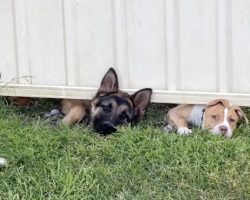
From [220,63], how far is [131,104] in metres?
0.75

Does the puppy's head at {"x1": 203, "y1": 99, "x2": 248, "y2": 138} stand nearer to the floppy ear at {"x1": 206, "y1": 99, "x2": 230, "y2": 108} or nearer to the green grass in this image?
the floppy ear at {"x1": 206, "y1": 99, "x2": 230, "y2": 108}

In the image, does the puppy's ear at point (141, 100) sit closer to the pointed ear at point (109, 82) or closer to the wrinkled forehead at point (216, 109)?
the pointed ear at point (109, 82)

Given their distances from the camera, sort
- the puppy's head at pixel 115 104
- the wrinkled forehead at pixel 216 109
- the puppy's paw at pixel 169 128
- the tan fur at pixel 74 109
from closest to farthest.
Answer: the wrinkled forehead at pixel 216 109 < the puppy's paw at pixel 169 128 < the puppy's head at pixel 115 104 < the tan fur at pixel 74 109

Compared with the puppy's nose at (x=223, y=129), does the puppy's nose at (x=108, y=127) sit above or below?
above

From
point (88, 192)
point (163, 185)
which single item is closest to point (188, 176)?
point (163, 185)

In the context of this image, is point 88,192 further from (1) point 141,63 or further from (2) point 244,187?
(1) point 141,63

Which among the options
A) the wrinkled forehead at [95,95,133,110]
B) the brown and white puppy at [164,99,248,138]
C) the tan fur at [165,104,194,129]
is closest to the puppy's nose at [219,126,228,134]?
the brown and white puppy at [164,99,248,138]

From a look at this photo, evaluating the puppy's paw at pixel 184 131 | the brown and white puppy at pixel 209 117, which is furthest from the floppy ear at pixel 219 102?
the puppy's paw at pixel 184 131

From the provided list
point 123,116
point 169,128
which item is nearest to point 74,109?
point 123,116

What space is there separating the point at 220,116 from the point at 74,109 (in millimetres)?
1195

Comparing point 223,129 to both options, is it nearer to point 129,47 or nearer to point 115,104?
point 115,104

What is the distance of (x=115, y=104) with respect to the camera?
6.05 m

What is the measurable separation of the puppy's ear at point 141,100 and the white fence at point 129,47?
82 millimetres

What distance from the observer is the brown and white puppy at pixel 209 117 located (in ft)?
18.9
